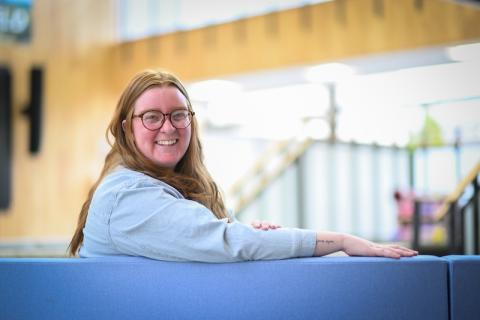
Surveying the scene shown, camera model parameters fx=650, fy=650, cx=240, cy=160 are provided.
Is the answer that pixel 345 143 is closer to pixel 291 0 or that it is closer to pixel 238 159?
pixel 291 0

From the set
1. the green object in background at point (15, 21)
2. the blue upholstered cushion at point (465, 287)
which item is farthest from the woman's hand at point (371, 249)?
the green object in background at point (15, 21)

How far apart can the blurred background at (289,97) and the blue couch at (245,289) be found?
4.07 m

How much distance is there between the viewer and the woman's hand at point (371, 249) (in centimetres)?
155

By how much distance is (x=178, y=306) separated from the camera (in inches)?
61.5

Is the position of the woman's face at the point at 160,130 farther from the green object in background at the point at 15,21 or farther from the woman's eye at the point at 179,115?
the green object in background at the point at 15,21

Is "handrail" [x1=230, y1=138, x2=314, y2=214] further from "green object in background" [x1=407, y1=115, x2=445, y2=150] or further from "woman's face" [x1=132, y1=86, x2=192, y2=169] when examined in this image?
"woman's face" [x1=132, y1=86, x2=192, y2=169]

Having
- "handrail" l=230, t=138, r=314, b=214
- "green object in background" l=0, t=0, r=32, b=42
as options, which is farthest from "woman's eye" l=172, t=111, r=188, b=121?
"green object in background" l=0, t=0, r=32, b=42

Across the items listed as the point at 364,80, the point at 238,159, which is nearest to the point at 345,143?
the point at 364,80

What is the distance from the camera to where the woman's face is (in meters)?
1.78

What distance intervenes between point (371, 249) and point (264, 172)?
17.4 feet

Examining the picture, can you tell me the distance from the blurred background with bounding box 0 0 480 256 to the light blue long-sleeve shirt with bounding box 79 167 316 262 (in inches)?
164

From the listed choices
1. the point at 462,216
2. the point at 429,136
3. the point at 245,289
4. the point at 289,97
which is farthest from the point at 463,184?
the point at 245,289

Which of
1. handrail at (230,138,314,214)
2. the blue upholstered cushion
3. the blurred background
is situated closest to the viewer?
the blue upholstered cushion

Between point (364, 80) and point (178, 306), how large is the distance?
20.8 feet
